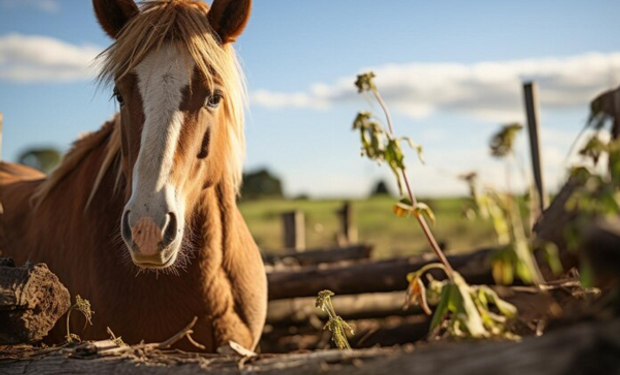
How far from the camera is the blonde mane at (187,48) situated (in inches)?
115

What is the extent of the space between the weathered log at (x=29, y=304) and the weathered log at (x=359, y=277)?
375cm

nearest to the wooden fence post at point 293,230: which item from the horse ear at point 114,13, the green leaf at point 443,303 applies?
the horse ear at point 114,13

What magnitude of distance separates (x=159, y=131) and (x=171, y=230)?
458 mm

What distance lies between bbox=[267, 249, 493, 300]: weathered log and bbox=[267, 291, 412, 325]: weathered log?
0.36 meters

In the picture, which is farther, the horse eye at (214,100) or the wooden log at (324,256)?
the wooden log at (324,256)

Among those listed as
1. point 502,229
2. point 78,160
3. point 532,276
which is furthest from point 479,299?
point 78,160

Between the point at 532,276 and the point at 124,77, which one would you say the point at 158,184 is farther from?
the point at 532,276

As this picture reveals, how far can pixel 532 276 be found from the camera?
140 centimetres

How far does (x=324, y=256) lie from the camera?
786 centimetres

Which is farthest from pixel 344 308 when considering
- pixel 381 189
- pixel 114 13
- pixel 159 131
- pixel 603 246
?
pixel 381 189

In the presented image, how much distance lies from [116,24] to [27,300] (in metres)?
1.84

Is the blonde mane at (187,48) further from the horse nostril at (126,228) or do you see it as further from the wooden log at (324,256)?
the wooden log at (324,256)

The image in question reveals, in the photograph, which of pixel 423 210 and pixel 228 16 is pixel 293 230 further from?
pixel 423 210

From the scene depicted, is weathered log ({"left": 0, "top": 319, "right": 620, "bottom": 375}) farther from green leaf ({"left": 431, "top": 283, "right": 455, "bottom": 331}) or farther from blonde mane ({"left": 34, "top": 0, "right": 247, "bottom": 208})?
blonde mane ({"left": 34, "top": 0, "right": 247, "bottom": 208})
